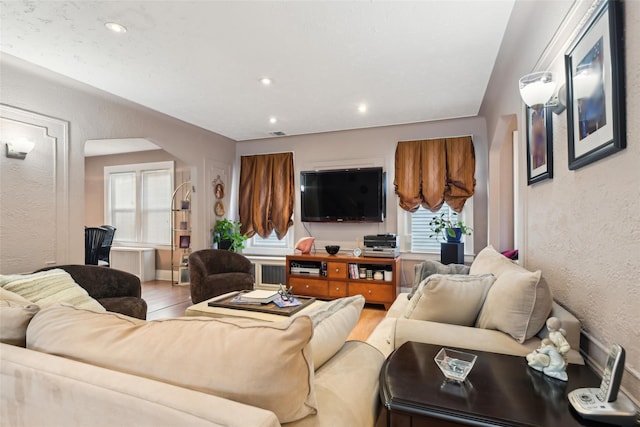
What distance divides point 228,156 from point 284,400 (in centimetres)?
510

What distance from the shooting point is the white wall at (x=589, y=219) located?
0.99 m

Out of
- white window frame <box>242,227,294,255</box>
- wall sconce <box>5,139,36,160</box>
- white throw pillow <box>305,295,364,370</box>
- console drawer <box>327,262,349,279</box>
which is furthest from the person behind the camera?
white window frame <box>242,227,294,255</box>

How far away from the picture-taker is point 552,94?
5.17ft

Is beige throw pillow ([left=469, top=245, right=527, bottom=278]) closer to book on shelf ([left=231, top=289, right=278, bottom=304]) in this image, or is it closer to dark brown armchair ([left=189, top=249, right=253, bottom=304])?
book on shelf ([left=231, top=289, right=278, bottom=304])

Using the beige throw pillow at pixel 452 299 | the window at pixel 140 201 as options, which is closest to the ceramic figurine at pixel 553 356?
the beige throw pillow at pixel 452 299

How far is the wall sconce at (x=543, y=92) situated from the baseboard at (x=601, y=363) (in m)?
1.03

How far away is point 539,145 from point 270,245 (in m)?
4.27

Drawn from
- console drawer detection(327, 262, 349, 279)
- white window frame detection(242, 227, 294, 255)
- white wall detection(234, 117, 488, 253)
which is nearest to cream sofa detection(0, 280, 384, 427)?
console drawer detection(327, 262, 349, 279)

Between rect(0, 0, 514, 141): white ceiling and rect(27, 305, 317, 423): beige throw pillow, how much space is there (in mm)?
1946

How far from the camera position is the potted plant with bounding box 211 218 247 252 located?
4.95 metres

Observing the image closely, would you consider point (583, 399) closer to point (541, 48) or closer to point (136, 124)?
point (541, 48)

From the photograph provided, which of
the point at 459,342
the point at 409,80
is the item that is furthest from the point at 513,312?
the point at 409,80

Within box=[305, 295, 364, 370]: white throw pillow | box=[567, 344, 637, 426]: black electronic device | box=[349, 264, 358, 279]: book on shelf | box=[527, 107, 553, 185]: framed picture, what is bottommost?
box=[349, 264, 358, 279]: book on shelf

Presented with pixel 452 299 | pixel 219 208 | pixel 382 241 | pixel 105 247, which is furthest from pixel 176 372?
pixel 105 247
